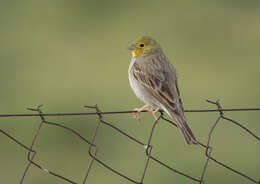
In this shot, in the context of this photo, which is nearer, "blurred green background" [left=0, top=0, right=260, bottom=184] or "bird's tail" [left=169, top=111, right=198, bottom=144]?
"bird's tail" [left=169, top=111, right=198, bottom=144]

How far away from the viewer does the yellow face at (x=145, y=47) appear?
355 inches

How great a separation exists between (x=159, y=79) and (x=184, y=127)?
87 cm

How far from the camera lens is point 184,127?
25.1ft

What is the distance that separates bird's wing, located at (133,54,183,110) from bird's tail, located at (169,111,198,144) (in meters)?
0.12

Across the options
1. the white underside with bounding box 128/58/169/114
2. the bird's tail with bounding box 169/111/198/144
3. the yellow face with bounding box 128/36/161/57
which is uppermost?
the yellow face with bounding box 128/36/161/57

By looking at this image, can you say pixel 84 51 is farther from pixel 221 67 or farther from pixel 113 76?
pixel 221 67

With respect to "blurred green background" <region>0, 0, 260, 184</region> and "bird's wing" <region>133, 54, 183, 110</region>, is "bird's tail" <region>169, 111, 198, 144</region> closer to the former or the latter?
"bird's wing" <region>133, 54, 183, 110</region>

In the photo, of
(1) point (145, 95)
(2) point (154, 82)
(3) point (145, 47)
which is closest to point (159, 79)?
(2) point (154, 82)

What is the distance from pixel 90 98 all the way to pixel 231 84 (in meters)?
2.51

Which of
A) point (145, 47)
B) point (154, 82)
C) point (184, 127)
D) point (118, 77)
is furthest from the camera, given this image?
point (118, 77)

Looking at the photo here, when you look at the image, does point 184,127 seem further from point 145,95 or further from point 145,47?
point 145,47

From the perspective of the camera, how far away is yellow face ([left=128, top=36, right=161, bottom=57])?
9.01 m

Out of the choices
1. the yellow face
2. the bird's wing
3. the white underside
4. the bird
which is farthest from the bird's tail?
the yellow face

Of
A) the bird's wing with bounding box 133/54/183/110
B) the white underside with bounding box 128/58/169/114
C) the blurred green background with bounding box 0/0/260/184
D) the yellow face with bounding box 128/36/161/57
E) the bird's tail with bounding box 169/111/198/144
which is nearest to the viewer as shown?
the bird's tail with bounding box 169/111/198/144
